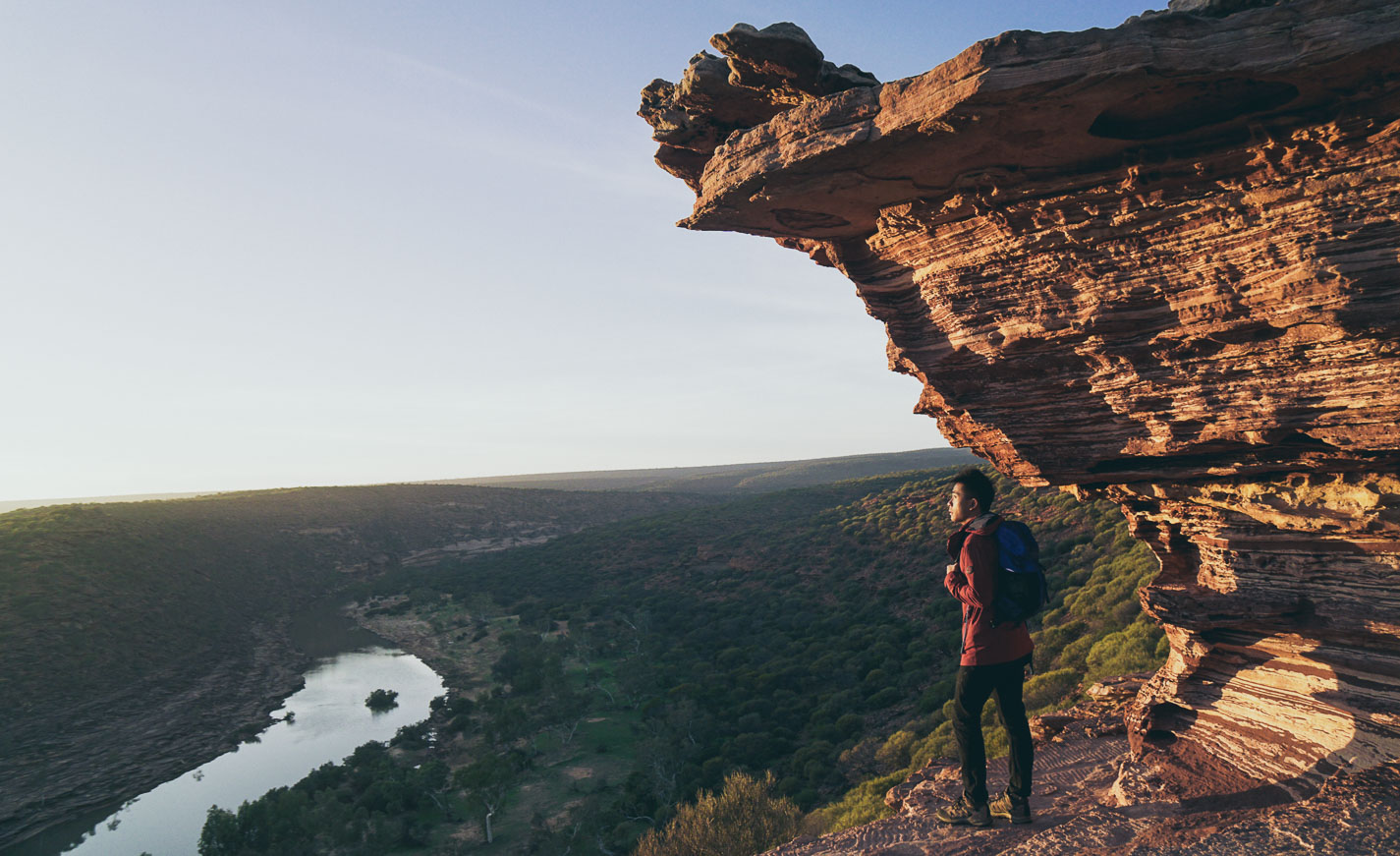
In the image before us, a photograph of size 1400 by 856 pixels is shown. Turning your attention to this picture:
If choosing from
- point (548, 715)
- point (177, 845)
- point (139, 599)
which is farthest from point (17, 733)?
point (548, 715)

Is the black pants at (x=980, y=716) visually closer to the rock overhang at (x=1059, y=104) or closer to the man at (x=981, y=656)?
the man at (x=981, y=656)

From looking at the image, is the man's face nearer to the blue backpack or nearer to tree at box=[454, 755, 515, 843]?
the blue backpack

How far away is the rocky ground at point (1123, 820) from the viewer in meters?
3.86

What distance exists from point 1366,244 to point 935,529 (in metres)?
29.1

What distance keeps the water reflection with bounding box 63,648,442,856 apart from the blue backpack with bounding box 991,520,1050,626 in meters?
23.1

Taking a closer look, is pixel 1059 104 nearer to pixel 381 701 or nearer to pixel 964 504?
pixel 964 504

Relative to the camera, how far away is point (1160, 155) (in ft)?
15.9

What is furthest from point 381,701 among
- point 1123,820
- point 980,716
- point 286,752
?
point 1123,820

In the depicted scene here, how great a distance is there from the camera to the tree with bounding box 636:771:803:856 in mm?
11391

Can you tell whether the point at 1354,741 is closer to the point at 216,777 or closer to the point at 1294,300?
the point at 1294,300

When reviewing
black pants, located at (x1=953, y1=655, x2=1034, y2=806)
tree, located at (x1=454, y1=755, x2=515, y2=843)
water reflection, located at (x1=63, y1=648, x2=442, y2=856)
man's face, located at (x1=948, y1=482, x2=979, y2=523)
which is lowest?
water reflection, located at (x1=63, y1=648, x2=442, y2=856)

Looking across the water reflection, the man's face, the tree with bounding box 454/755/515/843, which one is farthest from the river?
the man's face

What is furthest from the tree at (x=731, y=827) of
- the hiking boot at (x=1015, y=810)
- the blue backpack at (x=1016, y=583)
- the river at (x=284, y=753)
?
the river at (x=284, y=753)

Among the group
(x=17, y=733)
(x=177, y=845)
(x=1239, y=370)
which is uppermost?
(x=1239, y=370)
